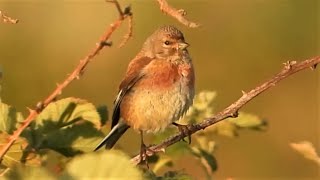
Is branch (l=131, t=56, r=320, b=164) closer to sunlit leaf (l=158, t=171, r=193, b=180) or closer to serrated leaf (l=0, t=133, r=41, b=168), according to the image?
sunlit leaf (l=158, t=171, r=193, b=180)

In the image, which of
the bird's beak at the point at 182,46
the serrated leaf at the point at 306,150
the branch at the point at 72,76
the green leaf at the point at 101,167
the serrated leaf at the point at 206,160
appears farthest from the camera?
the bird's beak at the point at 182,46

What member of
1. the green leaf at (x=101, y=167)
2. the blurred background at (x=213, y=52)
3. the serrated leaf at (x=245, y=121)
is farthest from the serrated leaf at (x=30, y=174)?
the blurred background at (x=213, y=52)

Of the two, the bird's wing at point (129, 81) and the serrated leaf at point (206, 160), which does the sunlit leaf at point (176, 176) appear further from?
the bird's wing at point (129, 81)

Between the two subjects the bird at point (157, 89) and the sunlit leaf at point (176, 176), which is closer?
the sunlit leaf at point (176, 176)

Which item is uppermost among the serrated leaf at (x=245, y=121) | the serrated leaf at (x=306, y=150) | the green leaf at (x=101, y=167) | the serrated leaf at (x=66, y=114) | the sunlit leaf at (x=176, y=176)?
the serrated leaf at (x=245, y=121)

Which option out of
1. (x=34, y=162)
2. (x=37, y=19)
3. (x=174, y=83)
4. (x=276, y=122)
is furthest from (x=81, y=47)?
(x=34, y=162)

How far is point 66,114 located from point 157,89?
6.92ft

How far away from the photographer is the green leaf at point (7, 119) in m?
1.93

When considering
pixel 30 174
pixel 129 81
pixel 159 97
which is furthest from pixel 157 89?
pixel 30 174

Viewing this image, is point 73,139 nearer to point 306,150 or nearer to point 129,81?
point 306,150

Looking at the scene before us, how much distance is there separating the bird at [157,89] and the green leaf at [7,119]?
188cm

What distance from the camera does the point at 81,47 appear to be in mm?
12258

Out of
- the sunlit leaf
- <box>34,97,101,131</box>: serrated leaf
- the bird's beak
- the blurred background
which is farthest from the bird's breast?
the blurred background

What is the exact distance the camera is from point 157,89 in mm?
4129
